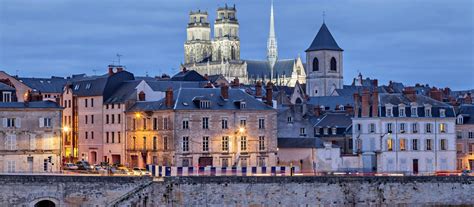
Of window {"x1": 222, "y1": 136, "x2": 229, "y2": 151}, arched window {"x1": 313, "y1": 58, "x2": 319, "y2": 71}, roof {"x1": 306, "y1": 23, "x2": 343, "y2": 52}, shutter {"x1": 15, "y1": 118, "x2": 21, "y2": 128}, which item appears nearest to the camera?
shutter {"x1": 15, "y1": 118, "x2": 21, "y2": 128}

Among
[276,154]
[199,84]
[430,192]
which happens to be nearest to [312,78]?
[199,84]

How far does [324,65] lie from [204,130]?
84.6 m

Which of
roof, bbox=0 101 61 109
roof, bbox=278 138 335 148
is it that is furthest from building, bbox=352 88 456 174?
roof, bbox=0 101 61 109

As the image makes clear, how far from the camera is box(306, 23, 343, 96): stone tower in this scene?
151 meters

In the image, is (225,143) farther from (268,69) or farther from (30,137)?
(268,69)

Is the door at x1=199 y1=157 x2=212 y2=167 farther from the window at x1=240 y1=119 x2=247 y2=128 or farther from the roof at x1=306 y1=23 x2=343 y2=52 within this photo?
the roof at x1=306 y1=23 x2=343 y2=52

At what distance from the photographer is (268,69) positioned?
644 ft

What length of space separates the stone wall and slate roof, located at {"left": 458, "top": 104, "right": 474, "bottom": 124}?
19677 mm

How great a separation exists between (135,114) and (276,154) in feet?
31.1

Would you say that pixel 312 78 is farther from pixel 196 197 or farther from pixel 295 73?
pixel 196 197

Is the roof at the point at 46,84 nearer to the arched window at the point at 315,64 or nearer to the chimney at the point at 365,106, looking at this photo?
the chimney at the point at 365,106

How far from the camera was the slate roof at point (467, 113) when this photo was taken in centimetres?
8012

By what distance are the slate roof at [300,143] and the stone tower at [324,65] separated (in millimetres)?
76996

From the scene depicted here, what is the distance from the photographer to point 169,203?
A: 55000mm
